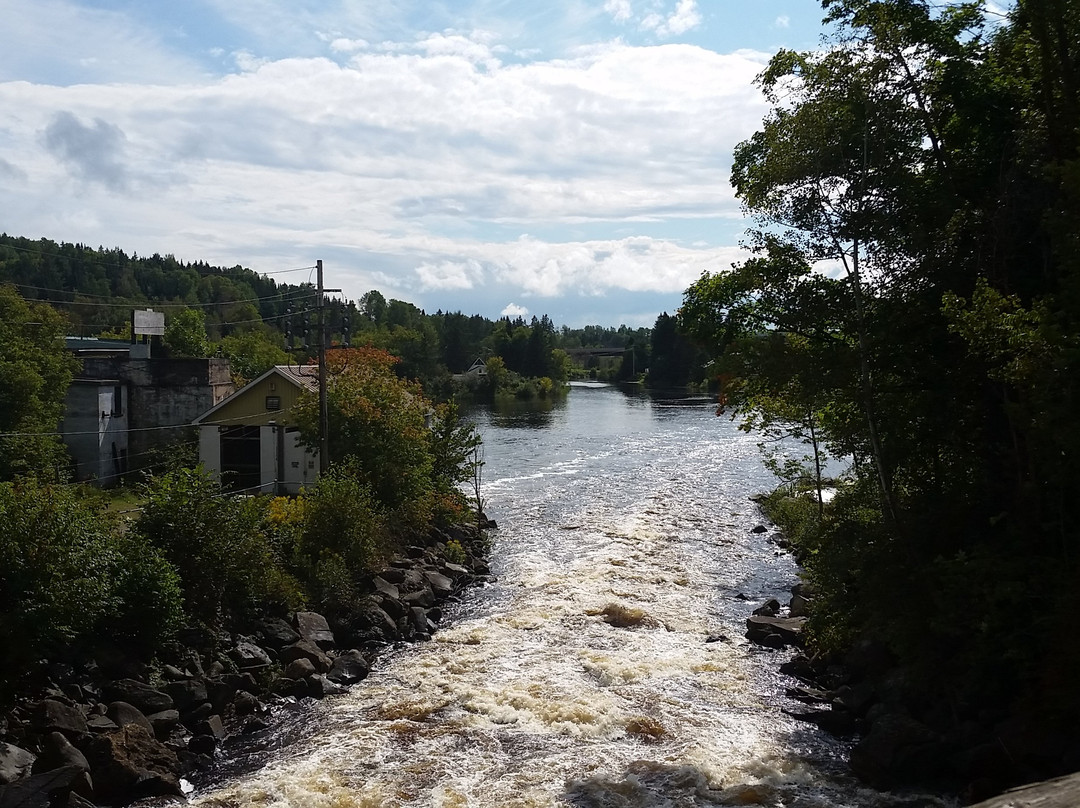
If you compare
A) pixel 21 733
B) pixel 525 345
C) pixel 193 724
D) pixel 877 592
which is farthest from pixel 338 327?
pixel 525 345

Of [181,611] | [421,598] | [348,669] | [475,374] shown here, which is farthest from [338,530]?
[475,374]

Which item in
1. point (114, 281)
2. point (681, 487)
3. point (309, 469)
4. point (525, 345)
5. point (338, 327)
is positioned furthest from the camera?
point (114, 281)

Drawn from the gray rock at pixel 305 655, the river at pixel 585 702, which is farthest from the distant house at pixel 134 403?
the gray rock at pixel 305 655

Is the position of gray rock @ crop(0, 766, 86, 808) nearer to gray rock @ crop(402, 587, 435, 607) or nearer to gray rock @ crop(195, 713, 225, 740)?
gray rock @ crop(195, 713, 225, 740)

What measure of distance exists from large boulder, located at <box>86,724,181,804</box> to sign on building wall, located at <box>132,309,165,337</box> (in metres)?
40.0

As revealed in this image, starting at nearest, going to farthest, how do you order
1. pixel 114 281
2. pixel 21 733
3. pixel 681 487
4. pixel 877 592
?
pixel 21 733 → pixel 877 592 → pixel 681 487 → pixel 114 281

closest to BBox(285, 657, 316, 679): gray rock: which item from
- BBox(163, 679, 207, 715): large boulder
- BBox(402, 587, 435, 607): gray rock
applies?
Answer: BBox(163, 679, 207, 715): large boulder

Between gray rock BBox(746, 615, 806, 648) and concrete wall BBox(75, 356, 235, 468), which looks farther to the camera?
concrete wall BBox(75, 356, 235, 468)

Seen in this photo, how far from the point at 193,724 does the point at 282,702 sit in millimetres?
2325

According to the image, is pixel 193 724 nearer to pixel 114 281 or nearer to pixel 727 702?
pixel 727 702

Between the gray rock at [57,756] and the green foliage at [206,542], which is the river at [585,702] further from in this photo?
the green foliage at [206,542]

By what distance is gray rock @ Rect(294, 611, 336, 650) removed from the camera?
23938 millimetres

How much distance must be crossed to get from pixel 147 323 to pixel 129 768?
1655 inches

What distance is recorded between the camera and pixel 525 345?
486 feet
